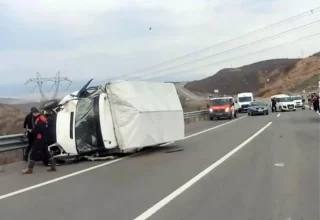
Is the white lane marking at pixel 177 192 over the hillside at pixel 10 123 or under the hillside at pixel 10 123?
under

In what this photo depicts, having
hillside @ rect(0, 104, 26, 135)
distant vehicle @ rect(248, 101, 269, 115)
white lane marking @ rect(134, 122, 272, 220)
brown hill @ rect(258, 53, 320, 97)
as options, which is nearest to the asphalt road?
white lane marking @ rect(134, 122, 272, 220)

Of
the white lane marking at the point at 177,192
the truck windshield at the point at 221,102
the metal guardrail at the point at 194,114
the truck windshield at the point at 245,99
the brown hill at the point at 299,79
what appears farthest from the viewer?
the brown hill at the point at 299,79

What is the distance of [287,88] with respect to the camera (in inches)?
5433

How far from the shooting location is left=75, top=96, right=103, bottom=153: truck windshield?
631 inches

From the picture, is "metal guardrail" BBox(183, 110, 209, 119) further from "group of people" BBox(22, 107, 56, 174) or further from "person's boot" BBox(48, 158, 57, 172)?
"person's boot" BBox(48, 158, 57, 172)

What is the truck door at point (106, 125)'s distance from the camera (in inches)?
639

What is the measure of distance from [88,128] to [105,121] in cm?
58

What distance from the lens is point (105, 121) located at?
53.6 feet

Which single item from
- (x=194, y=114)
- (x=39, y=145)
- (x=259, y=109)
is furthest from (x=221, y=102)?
(x=39, y=145)

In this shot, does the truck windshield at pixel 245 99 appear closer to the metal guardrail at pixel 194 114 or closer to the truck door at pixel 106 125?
the metal guardrail at pixel 194 114

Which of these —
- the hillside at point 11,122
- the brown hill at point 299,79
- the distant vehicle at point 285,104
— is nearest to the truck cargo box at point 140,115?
the hillside at point 11,122

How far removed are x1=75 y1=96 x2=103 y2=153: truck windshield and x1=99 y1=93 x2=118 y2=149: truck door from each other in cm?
13

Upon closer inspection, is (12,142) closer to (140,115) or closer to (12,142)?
(12,142)

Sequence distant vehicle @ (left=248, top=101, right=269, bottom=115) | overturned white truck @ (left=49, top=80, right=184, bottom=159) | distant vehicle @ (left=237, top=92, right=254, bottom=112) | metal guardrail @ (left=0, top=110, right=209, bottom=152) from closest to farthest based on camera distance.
Answer: metal guardrail @ (left=0, top=110, right=209, bottom=152) < overturned white truck @ (left=49, top=80, right=184, bottom=159) < distant vehicle @ (left=248, top=101, right=269, bottom=115) < distant vehicle @ (left=237, top=92, right=254, bottom=112)
